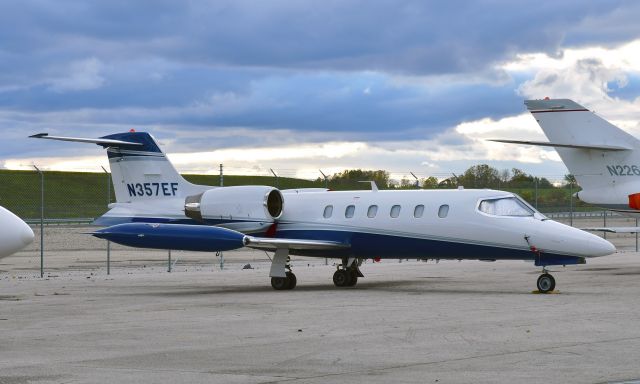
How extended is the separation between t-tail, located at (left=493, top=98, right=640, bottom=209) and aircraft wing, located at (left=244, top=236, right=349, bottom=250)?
9.88m

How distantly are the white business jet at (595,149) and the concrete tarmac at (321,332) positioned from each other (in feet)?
18.8

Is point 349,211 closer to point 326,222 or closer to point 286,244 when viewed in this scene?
point 326,222

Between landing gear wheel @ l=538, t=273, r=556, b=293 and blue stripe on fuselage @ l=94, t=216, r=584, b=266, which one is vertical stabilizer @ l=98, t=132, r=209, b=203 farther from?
landing gear wheel @ l=538, t=273, r=556, b=293

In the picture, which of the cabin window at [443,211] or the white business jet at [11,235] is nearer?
the white business jet at [11,235]

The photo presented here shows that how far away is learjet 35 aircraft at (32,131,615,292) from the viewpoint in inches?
864

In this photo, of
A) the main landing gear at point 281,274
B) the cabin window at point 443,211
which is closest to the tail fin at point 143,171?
the main landing gear at point 281,274

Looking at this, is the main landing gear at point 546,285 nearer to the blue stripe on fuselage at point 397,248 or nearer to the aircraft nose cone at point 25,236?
the blue stripe on fuselage at point 397,248

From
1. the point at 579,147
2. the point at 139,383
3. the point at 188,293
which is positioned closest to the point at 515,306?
the point at 188,293

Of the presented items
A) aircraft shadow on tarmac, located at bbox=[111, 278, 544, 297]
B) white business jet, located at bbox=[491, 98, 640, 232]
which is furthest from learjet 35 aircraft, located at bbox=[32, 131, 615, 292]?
white business jet, located at bbox=[491, 98, 640, 232]

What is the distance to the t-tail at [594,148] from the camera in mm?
31500

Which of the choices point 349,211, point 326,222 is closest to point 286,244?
point 326,222

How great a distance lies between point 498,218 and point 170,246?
22.3 feet

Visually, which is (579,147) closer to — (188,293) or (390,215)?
(390,215)

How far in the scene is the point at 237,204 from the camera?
2475 centimetres
